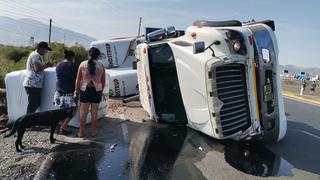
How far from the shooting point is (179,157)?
22.5ft

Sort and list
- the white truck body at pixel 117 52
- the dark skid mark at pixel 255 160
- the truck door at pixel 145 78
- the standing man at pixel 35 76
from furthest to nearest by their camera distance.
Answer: the white truck body at pixel 117 52 < the truck door at pixel 145 78 < the standing man at pixel 35 76 < the dark skid mark at pixel 255 160

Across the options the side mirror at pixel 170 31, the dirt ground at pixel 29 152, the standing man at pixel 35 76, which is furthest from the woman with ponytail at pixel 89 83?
the side mirror at pixel 170 31

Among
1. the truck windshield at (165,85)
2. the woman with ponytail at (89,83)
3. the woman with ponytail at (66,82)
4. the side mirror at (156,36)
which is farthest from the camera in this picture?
the side mirror at (156,36)

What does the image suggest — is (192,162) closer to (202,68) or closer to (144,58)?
(202,68)

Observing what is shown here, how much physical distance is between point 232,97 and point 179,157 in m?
1.39

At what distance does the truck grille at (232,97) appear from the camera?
22.8 ft

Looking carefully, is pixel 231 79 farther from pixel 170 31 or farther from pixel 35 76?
pixel 35 76

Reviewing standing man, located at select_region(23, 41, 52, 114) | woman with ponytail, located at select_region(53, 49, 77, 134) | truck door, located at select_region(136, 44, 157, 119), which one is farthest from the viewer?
truck door, located at select_region(136, 44, 157, 119)

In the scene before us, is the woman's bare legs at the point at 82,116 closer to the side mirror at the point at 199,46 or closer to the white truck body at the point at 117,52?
the side mirror at the point at 199,46

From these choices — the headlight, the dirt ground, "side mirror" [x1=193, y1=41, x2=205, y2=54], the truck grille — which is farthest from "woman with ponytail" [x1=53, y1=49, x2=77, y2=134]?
the headlight

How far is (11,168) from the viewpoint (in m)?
6.01

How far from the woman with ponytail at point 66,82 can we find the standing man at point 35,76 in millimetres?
541

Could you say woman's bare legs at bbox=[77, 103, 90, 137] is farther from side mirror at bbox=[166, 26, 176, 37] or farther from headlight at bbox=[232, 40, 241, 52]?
headlight at bbox=[232, 40, 241, 52]

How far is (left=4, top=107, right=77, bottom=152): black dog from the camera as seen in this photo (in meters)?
7.14
